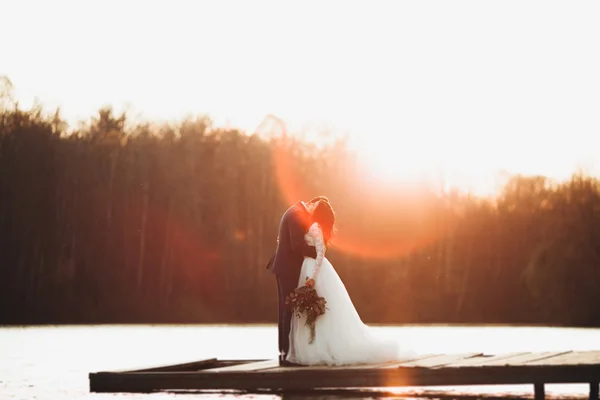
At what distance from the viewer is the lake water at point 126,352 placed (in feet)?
54.7

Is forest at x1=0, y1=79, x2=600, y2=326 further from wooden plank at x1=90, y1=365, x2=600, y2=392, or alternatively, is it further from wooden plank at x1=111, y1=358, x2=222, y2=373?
wooden plank at x1=90, y1=365, x2=600, y2=392

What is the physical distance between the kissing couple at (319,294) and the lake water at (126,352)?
1.10 metres

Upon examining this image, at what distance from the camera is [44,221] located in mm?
48000

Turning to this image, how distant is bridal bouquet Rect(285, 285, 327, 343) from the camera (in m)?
13.9

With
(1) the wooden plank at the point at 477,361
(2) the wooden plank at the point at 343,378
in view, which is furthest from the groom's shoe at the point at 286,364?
(1) the wooden plank at the point at 477,361

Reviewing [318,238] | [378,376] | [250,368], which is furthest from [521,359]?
[250,368]

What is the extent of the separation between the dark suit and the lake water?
137cm

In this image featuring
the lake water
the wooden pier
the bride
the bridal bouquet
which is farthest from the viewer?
the lake water

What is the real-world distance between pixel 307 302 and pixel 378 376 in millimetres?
1501

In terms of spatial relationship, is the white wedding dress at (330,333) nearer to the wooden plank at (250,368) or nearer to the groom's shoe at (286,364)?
the groom's shoe at (286,364)

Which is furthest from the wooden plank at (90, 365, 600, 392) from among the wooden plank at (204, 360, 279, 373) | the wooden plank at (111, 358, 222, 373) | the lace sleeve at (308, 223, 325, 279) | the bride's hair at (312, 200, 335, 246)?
the bride's hair at (312, 200, 335, 246)

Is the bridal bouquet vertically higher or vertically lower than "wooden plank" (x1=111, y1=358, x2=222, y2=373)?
higher

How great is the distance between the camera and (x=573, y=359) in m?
13.7

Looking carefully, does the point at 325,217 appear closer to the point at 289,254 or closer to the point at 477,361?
the point at 289,254
